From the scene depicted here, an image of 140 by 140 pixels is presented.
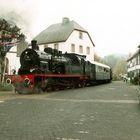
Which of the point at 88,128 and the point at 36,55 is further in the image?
the point at 36,55

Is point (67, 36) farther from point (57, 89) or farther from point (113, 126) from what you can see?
point (113, 126)

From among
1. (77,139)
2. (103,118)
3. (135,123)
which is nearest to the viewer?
(77,139)

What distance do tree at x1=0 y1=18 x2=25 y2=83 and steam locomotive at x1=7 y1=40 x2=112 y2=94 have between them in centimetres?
491

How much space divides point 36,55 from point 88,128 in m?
16.3

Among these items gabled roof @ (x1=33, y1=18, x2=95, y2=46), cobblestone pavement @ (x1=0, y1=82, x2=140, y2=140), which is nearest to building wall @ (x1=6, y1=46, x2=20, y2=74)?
gabled roof @ (x1=33, y1=18, x2=95, y2=46)

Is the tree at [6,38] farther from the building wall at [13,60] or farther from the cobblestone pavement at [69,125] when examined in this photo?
the cobblestone pavement at [69,125]

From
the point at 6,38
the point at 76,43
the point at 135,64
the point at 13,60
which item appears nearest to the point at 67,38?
the point at 76,43

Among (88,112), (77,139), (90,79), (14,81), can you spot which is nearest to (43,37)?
(90,79)

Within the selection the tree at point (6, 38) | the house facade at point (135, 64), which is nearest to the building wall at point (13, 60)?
the tree at point (6, 38)

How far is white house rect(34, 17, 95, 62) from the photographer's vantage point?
60584mm

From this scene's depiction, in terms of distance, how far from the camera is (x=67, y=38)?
197 ft

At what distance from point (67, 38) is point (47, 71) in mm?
33557

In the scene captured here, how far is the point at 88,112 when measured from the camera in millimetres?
13906

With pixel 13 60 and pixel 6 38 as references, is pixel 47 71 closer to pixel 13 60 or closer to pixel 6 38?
pixel 6 38
